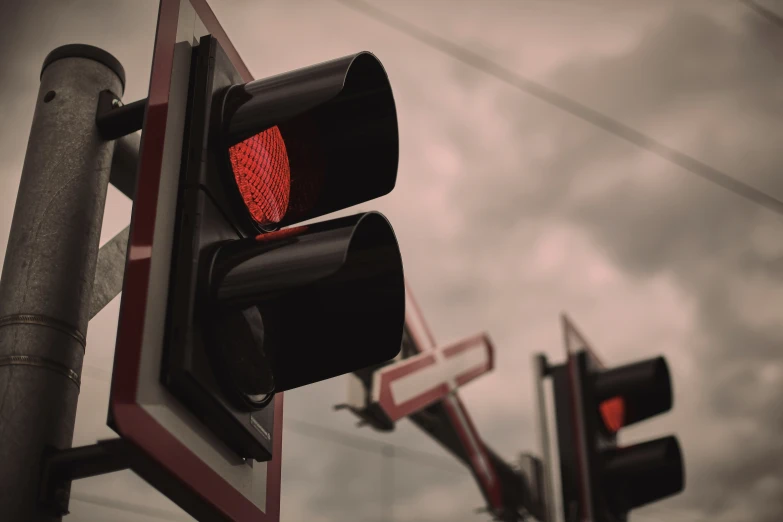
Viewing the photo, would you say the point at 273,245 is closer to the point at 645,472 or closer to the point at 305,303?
the point at 305,303

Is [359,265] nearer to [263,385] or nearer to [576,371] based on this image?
[263,385]

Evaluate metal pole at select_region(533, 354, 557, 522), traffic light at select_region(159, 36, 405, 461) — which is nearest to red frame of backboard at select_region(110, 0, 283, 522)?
traffic light at select_region(159, 36, 405, 461)

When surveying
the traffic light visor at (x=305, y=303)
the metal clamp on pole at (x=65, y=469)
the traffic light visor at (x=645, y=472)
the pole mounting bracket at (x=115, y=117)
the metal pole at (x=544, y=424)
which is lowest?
the metal clamp on pole at (x=65, y=469)

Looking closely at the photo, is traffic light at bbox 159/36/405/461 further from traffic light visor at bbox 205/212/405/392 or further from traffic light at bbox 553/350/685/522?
traffic light at bbox 553/350/685/522

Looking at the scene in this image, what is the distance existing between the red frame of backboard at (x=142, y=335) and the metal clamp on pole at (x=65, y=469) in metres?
0.14

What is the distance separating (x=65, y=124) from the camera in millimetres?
1750

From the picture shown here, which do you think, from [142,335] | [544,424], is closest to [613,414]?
[544,424]

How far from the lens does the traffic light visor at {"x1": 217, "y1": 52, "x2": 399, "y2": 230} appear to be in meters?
1.61

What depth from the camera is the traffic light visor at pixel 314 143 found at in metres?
1.61

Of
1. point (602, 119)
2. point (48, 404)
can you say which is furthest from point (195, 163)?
point (602, 119)

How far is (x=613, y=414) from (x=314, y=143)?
2.78 m

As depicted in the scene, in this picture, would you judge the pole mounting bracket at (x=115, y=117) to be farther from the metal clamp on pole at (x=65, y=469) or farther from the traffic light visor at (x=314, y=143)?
the metal clamp on pole at (x=65, y=469)

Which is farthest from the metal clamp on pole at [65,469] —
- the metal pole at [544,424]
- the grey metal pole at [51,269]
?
the metal pole at [544,424]

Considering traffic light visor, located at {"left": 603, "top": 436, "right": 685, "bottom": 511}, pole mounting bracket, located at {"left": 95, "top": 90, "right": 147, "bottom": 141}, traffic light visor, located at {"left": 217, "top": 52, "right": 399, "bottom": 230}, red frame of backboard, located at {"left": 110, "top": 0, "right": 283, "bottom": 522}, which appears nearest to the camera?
red frame of backboard, located at {"left": 110, "top": 0, "right": 283, "bottom": 522}
